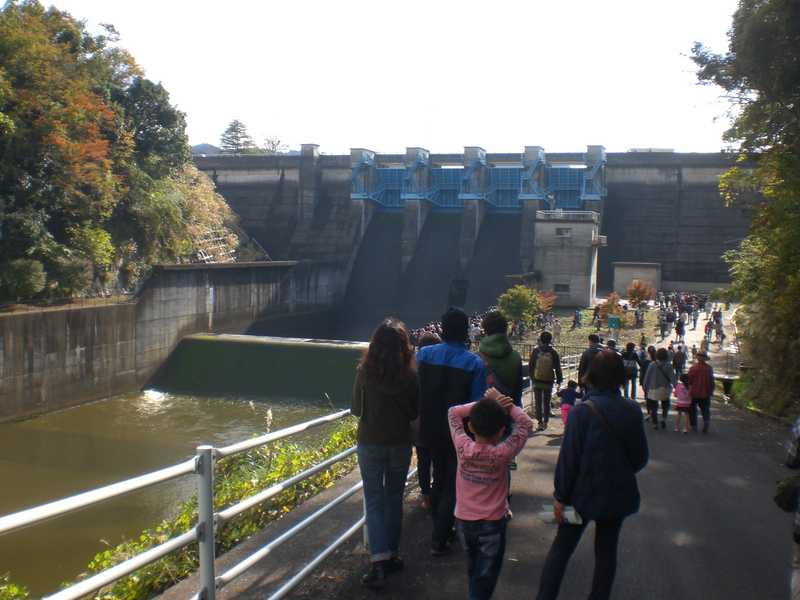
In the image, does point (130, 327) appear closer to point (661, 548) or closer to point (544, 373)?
point (544, 373)

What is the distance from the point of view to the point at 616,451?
11.1 feet

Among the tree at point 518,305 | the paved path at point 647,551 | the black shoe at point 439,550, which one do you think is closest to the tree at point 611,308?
the tree at point 518,305

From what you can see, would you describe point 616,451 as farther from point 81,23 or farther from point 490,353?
point 81,23

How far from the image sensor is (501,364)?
5059 mm

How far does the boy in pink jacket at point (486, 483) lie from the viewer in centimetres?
338

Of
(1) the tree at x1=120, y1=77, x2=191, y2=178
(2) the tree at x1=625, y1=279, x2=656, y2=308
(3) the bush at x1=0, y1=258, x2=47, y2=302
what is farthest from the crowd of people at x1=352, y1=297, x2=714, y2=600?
(2) the tree at x1=625, y1=279, x2=656, y2=308

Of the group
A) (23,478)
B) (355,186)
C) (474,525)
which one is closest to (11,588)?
(474,525)

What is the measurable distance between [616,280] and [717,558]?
93.7ft

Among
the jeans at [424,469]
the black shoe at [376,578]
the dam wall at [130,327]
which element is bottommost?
the dam wall at [130,327]

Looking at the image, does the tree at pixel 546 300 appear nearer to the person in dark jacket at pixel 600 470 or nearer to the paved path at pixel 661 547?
the paved path at pixel 661 547

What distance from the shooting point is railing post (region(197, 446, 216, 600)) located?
289cm

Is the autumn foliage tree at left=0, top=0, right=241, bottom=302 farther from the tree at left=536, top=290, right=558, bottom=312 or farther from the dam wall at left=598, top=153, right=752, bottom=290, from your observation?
the dam wall at left=598, top=153, right=752, bottom=290

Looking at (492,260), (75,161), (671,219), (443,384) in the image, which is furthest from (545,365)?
(671,219)

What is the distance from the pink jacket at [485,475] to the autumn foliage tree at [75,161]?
60.7 ft
